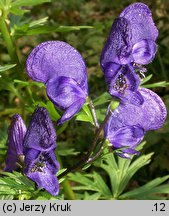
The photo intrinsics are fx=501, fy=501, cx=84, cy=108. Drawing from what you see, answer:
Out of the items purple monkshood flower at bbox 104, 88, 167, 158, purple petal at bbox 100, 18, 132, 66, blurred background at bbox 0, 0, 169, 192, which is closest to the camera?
purple petal at bbox 100, 18, 132, 66

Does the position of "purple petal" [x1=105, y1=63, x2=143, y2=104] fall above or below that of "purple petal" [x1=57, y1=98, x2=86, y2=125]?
above

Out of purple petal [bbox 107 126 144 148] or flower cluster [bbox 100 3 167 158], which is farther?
purple petal [bbox 107 126 144 148]

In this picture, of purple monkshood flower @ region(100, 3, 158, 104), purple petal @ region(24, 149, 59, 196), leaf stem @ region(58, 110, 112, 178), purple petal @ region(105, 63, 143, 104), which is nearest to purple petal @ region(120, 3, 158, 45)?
purple monkshood flower @ region(100, 3, 158, 104)

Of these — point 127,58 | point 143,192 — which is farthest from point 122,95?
point 143,192

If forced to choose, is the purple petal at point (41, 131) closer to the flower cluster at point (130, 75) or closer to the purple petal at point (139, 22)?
the flower cluster at point (130, 75)

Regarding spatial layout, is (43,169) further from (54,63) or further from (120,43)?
(120,43)

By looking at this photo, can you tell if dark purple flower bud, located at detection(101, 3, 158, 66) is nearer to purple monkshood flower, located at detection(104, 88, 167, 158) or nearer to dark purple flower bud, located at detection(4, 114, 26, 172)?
purple monkshood flower, located at detection(104, 88, 167, 158)
